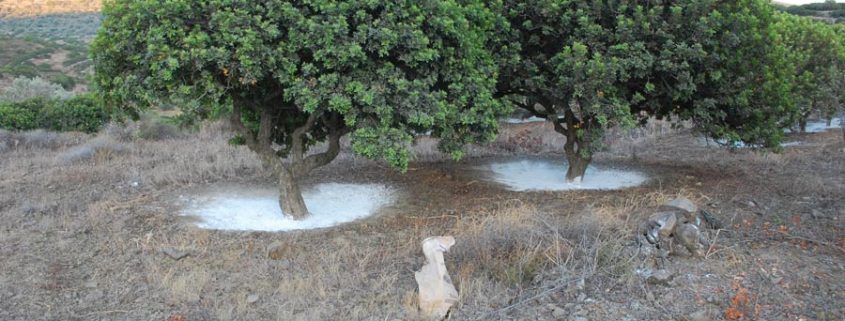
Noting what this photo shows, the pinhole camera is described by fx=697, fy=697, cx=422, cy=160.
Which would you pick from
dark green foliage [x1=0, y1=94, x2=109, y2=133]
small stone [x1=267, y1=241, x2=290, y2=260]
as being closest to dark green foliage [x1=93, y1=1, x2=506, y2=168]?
small stone [x1=267, y1=241, x2=290, y2=260]

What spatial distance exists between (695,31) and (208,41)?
5328 mm

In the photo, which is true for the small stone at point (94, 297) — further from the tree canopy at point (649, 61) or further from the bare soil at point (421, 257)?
the tree canopy at point (649, 61)

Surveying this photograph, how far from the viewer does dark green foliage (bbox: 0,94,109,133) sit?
1477 cm

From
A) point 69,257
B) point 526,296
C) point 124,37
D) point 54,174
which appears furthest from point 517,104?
point 54,174

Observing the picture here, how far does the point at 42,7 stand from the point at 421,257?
55.9 metres

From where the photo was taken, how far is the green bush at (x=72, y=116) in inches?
603

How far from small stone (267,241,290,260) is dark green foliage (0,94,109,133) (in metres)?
10.3

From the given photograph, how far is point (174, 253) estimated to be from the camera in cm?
647

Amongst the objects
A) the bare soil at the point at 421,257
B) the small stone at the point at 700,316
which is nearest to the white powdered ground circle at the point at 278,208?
the bare soil at the point at 421,257

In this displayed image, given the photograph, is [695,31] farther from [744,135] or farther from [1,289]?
[1,289]

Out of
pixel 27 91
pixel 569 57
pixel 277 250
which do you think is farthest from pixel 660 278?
pixel 27 91

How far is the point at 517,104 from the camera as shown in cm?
912

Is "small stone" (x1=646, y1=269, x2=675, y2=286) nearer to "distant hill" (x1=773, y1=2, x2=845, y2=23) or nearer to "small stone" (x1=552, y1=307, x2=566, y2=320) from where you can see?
"small stone" (x1=552, y1=307, x2=566, y2=320)

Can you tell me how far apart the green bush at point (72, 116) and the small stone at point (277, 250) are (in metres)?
10.5
